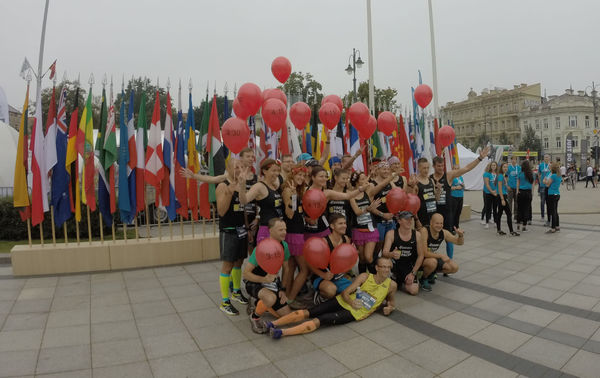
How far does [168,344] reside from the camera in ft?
11.6

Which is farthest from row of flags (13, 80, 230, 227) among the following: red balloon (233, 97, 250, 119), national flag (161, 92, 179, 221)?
red balloon (233, 97, 250, 119)

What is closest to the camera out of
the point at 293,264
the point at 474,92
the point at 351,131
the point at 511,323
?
the point at 511,323

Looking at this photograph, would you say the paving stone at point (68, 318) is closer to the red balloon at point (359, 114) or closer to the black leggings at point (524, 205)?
the red balloon at point (359, 114)

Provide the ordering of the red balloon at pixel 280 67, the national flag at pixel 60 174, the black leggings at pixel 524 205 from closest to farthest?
the national flag at pixel 60 174 < the red balloon at pixel 280 67 < the black leggings at pixel 524 205

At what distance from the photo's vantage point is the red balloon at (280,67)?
241 inches

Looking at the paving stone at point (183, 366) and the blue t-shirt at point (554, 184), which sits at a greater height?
the blue t-shirt at point (554, 184)

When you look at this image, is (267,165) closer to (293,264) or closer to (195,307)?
(293,264)

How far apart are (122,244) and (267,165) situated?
3.58m

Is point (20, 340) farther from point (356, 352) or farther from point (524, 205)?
point (524, 205)

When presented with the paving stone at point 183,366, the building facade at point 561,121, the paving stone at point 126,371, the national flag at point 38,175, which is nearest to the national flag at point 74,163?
the national flag at point 38,175

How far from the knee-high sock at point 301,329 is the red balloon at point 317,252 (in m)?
0.60

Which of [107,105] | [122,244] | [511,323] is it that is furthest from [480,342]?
[107,105]

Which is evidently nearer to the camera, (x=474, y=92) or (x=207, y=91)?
(x=207, y=91)

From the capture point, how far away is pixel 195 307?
14.8ft
